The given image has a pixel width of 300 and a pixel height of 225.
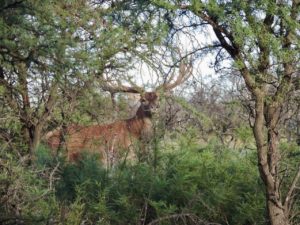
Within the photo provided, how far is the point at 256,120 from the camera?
558cm

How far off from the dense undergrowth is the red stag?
3.91 feet

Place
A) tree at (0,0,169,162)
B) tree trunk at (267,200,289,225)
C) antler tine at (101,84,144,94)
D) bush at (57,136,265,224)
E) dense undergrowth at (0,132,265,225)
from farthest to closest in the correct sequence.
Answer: antler tine at (101,84,144,94)
bush at (57,136,265,224)
tree at (0,0,169,162)
dense undergrowth at (0,132,265,225)
tree trunk at (267,200,289,225)

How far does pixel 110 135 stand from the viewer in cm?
1285

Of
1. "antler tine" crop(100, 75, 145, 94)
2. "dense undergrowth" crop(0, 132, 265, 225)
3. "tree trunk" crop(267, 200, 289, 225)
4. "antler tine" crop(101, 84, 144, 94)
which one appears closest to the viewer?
"tree trunk" crop(267, 200, 289, 225)

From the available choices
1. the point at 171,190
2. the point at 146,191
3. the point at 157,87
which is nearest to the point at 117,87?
the point at 157,87

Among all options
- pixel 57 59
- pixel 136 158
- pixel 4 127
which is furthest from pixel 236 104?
pixel 4 127

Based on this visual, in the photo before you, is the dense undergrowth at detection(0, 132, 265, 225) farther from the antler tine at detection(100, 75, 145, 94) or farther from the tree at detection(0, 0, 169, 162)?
the antler tine at detection(100, 75, 145, 94)

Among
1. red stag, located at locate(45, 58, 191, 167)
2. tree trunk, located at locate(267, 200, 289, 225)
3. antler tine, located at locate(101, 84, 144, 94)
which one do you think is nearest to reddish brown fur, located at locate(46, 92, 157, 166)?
red stag, located at locate(45, 58, 191, 167)

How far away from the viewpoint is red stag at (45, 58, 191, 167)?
11023 mm

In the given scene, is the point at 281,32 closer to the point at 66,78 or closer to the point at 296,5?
the point at 296,5

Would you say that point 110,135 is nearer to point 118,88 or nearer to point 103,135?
point 103,135

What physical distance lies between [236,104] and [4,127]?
535 centimetres

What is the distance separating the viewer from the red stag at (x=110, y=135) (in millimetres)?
11023

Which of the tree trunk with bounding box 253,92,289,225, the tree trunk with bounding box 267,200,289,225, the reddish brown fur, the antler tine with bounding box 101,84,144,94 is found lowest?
the tree trunk with bounding box 267,200,289,225
